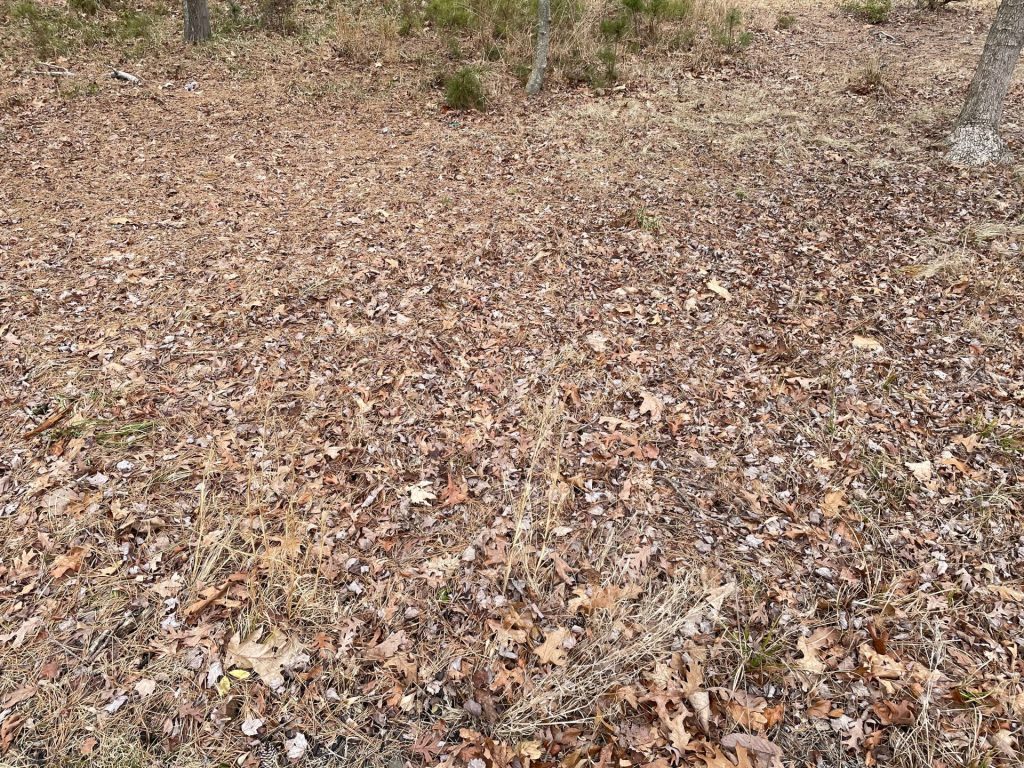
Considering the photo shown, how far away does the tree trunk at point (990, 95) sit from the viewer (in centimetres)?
621

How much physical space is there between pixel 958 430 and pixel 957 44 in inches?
420

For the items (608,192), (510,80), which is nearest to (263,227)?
(608,192)

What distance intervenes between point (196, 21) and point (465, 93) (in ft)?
18.5

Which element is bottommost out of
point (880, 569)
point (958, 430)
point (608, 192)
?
point (880, 569)

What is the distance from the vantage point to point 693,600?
317 centimetres

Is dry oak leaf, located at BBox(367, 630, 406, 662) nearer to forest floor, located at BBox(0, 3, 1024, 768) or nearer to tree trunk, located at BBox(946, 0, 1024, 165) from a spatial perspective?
forest floor, located at BBox(0, 3, 1024, 768)

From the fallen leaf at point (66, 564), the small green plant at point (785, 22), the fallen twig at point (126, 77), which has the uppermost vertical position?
the small green plant at point (785, 22)

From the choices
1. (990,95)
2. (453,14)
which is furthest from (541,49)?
(990,95)

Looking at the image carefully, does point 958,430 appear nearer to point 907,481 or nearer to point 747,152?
point 907,481

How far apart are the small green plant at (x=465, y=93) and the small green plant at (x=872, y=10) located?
901 centimetres

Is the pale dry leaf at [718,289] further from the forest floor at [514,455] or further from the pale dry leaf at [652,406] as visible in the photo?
the pale dry leaf at [652,406]

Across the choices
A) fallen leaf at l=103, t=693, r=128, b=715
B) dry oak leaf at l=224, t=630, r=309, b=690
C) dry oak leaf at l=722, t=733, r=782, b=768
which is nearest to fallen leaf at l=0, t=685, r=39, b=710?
fallen leaf at l=103, t=693, r=128, b=715

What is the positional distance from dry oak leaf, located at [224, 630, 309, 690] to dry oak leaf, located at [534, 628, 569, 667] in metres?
1.23

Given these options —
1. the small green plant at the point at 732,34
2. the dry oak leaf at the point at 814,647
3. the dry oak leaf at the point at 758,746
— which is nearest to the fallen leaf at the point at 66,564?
the dry oak leaf at the point at 758,746
